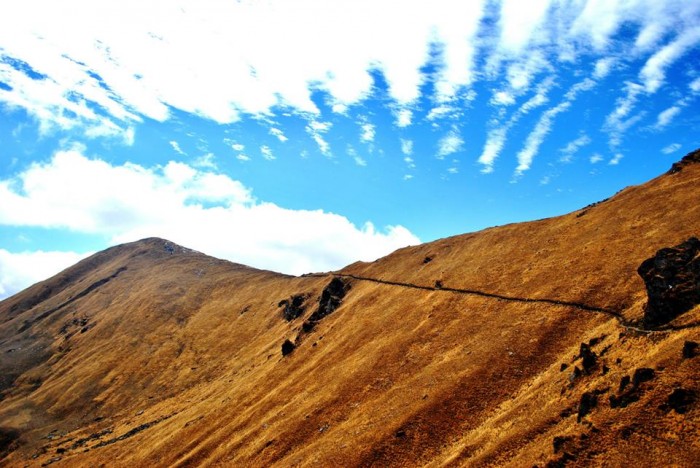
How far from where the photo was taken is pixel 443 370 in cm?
5134

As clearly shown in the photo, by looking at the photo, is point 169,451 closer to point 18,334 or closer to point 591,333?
point 591,333

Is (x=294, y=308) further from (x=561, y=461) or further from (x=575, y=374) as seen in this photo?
(x=561, y=461)

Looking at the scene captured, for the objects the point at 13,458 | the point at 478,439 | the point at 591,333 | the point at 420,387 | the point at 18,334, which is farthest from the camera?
the point at 18,334

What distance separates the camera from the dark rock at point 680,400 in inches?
1042

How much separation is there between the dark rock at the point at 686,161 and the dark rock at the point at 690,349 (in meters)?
61.4

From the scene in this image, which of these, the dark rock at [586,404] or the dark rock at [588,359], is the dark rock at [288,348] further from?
the dark rock at [586,404]

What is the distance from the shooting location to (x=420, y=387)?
165 feet

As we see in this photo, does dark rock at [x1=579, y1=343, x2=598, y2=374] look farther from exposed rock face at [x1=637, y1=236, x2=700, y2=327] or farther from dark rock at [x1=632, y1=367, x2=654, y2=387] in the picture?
dark rock at [x1=632, y1=367, x2=654, y2=387]

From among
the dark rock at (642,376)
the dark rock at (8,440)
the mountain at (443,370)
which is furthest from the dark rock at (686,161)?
the dark rock at (8,440)

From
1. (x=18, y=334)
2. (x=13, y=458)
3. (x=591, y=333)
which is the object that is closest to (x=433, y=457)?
(x=591, y=333)

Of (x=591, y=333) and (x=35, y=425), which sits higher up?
(x=591, y=333)

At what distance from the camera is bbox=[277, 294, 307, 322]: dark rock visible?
394 feet

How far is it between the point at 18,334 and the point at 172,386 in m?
116

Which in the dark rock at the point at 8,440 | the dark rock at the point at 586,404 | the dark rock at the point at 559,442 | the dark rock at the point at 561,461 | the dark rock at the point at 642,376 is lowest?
the dark rock at the point at 8,440
